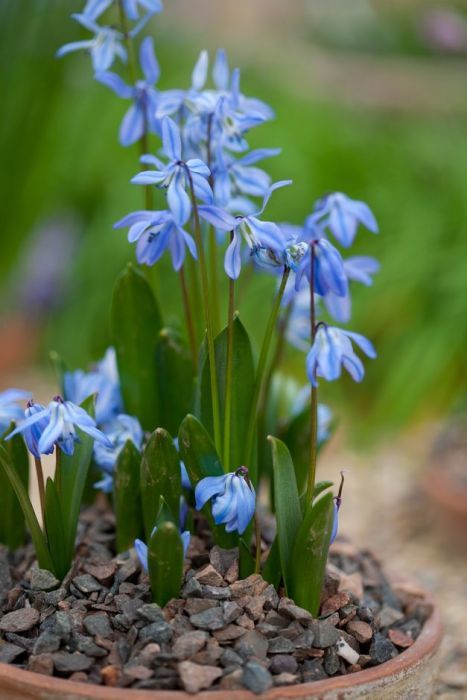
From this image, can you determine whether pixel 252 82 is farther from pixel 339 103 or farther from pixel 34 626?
pixel 34 626

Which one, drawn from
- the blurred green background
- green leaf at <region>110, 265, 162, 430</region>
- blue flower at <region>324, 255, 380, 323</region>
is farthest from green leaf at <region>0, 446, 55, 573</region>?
the blurred green background

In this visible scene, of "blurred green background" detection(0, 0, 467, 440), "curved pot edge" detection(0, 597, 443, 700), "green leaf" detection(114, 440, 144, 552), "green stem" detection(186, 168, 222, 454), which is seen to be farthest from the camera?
"blurred green background" detection(0, 0, 467, 440)

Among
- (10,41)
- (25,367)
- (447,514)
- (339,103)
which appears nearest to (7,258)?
(25,367)

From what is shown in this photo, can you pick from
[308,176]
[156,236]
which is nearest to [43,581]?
[156,236]

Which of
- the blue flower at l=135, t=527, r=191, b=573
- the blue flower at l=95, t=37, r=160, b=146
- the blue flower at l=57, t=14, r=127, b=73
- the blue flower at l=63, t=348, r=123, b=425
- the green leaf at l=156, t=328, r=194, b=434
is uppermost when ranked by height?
the blue flower at l=57, t=14, r=127, b=73

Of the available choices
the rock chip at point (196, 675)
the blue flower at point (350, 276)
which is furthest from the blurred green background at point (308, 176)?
the rock chip at point (196, 675)

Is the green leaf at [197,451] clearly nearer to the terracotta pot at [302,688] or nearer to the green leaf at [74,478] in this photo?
the green leaf at [74,478]

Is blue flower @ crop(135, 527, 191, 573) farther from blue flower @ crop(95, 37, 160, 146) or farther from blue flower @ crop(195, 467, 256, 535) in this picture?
blue flower @ crop(95, 37, 160, 146)

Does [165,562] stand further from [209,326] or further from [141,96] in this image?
[141,96]
